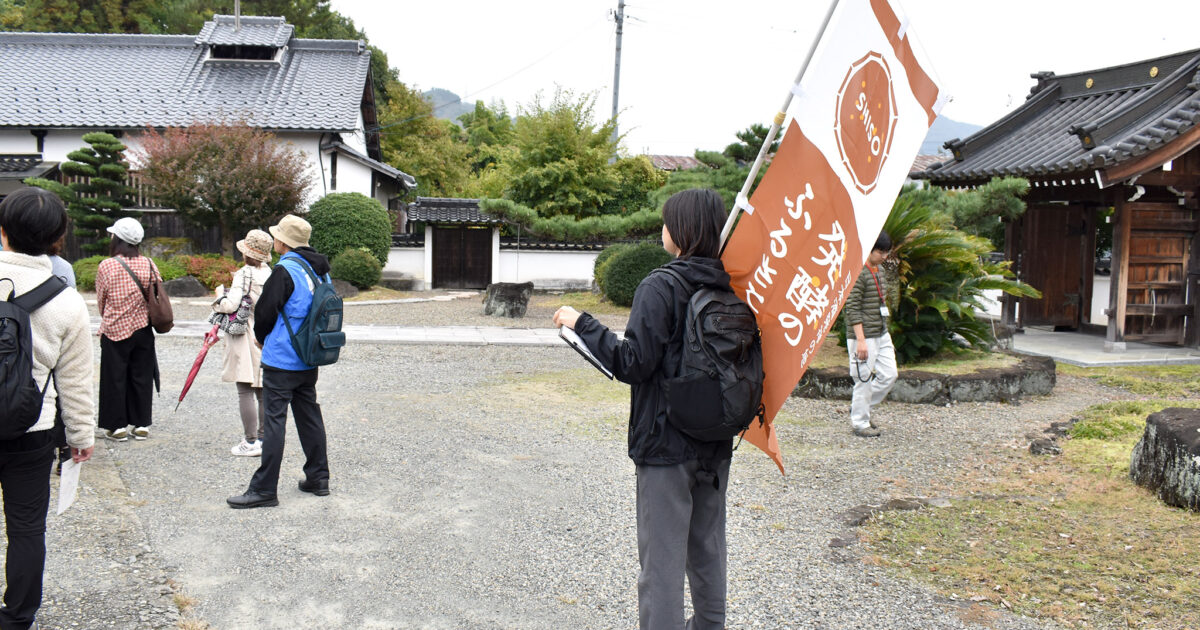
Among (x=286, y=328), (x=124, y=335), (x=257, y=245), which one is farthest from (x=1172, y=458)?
(x=124, y=335)

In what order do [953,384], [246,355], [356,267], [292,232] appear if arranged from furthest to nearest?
[356,267] → [953,384] → [246,355] → [292,232]

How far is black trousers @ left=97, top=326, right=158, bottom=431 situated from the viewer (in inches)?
235

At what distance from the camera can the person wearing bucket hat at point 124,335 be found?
232 inches

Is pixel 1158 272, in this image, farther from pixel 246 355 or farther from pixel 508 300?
pixel 246 355

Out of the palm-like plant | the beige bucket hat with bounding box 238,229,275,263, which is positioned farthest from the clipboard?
the palm-like plant

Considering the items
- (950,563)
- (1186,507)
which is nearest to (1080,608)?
(950,563)

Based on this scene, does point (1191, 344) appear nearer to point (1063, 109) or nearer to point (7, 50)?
point (1063, 109)

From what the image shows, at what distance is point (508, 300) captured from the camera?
16.5 meters

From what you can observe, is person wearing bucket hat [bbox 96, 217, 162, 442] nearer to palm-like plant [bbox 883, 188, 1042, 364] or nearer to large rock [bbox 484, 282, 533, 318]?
palm-like plant [bbox 883, 188, 1042, 364]

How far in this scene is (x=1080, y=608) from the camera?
359 cm

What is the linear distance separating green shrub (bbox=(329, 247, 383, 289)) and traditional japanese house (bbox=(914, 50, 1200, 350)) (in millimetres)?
12983

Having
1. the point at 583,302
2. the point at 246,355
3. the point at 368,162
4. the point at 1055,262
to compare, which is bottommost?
the point at 583,302

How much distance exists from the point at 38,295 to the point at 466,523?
240 centimetres

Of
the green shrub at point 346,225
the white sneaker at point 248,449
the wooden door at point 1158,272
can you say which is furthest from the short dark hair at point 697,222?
the green shrub at point 346,225
